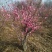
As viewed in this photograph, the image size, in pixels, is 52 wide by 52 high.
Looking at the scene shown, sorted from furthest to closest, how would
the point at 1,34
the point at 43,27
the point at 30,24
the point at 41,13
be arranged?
the point at 41,13 < the point at 43,27 < the point at 1,34 < the point at 30,24

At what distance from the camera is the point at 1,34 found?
11.4 meters

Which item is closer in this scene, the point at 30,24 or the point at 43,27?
the point at 30,24

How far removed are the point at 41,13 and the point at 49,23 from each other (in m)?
1.19

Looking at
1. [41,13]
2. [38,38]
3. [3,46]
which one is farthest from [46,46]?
[41,13]

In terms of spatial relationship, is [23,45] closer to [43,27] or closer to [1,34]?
[1,34]

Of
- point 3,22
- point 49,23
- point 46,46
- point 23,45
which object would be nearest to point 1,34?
point 3,22

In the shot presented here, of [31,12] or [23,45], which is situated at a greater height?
[31,12]

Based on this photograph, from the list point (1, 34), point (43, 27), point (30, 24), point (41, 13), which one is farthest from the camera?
point (41, 13)

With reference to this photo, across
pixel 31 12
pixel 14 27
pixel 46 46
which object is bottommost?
pixel 46 46

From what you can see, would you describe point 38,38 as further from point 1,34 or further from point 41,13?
point 41,13

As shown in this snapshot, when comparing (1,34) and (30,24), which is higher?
(30,24)

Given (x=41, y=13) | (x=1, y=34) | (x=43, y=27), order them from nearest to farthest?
(x=1, y=34)
(x=43, y=27)
(x=41, y=13)

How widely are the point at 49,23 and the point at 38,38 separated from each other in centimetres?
208

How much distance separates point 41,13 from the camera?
48.3ft
